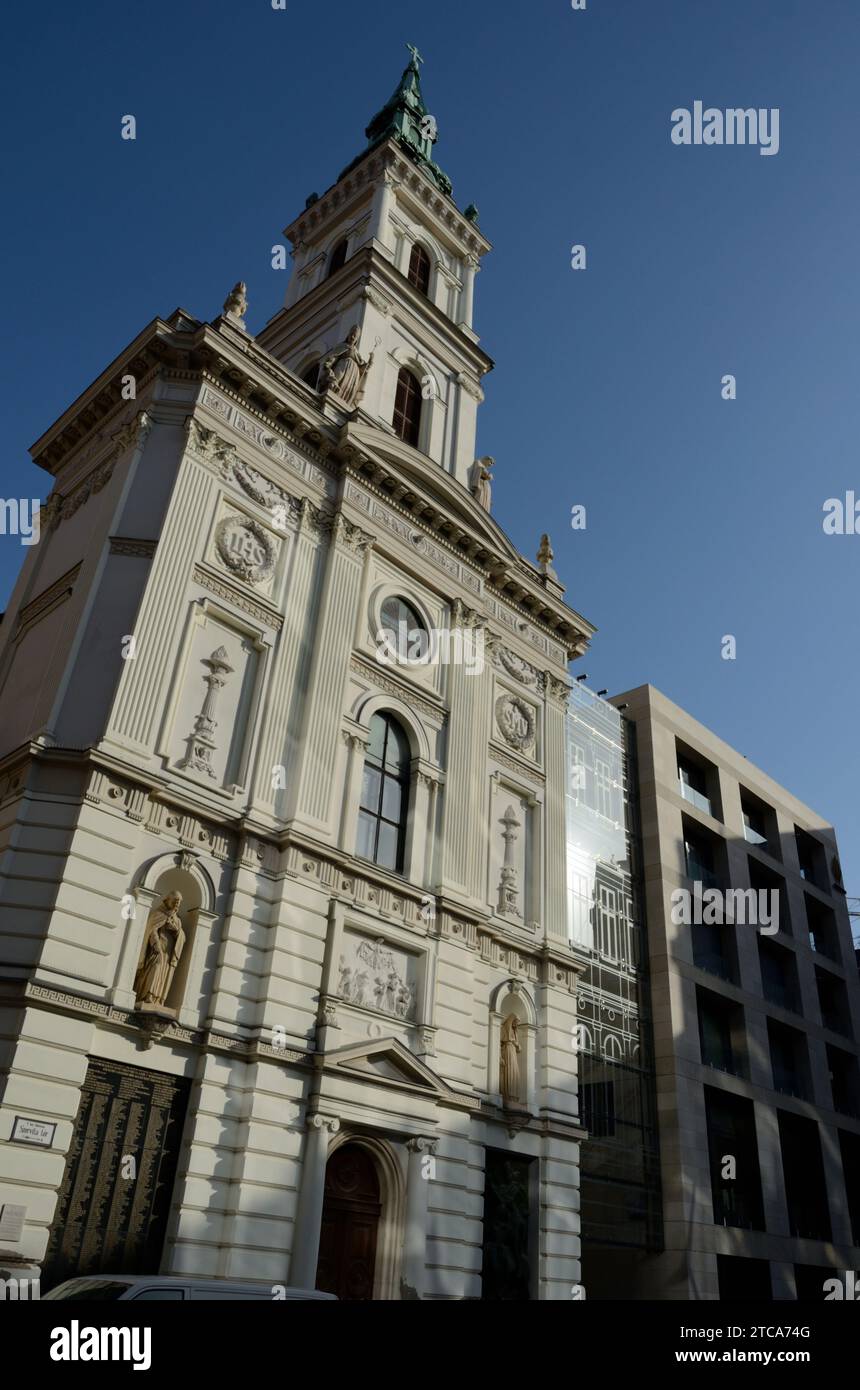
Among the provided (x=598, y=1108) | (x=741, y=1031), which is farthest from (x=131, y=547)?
(x=741, y=1031)

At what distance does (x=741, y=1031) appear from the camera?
1426 inches

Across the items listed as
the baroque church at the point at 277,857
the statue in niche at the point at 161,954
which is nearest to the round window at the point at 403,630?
the baroque church at the point at 277,857

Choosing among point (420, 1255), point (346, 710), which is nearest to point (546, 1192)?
point (420, 1255)

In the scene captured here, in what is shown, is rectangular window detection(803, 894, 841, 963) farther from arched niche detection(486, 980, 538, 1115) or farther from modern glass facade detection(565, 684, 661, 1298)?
arched niche detection(486, 980, 538, 1115)

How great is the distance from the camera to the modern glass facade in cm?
2906

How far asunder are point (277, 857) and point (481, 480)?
54.8 ft

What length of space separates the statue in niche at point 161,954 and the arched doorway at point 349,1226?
5.24 m

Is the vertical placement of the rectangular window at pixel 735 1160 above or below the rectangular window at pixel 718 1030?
below

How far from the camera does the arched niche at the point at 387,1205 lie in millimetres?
18906

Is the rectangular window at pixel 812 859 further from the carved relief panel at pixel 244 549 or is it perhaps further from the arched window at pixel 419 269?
the carved relief panel at pixel 244 549

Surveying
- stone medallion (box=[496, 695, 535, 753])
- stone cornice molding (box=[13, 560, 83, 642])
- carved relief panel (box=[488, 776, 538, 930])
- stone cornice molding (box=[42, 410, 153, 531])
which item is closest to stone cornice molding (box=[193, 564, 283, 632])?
stone cornice molding (box=[13, 560, 83, 642])

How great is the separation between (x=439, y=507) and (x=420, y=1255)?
18.3 meters

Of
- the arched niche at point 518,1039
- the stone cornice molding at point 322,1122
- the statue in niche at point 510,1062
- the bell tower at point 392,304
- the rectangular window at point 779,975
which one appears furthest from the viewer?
the rectangular window at point 779,975

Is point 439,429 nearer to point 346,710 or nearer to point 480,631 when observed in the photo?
point 480,631
